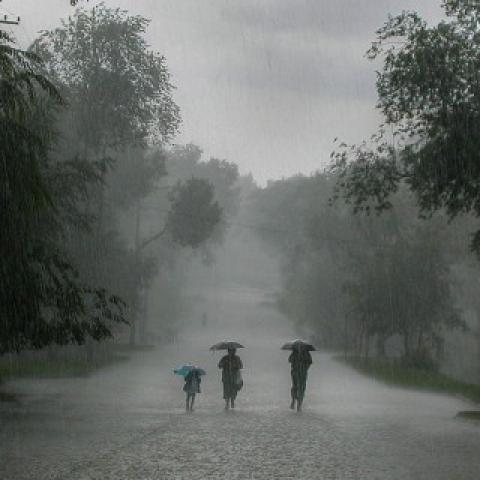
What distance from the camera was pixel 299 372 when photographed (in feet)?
72.3

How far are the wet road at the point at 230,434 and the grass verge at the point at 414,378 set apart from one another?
133 cm

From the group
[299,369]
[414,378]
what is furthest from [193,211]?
[299,369]

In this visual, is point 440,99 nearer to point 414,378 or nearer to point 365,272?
point 414,378

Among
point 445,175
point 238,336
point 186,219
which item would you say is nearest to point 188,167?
point 238,336

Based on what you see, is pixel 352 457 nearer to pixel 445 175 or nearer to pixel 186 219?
pixel 445 175

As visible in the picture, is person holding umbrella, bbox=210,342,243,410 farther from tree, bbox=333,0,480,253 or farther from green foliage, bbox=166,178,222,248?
green foliage, bbox=166,178,222,248

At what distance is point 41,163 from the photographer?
19297 millimetres

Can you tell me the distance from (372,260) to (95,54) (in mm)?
16355

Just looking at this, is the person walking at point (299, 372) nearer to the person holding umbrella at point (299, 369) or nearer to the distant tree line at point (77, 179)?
the person holding umbrella at point (299, 369)

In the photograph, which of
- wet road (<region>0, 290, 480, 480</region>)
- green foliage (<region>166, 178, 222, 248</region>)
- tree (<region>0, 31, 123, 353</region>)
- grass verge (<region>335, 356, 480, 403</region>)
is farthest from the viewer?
green foliage (<region>166, 178, 222, 248</region>)

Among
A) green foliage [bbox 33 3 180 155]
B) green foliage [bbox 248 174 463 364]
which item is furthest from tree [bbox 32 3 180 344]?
green foliage [bbox 248 174 463 364]

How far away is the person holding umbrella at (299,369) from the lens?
71.4ft

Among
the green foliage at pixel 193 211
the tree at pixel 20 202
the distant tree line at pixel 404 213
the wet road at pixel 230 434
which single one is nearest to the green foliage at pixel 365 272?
the distant tree line at pixel 404 213

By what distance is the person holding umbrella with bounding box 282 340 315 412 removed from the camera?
21.8 m
